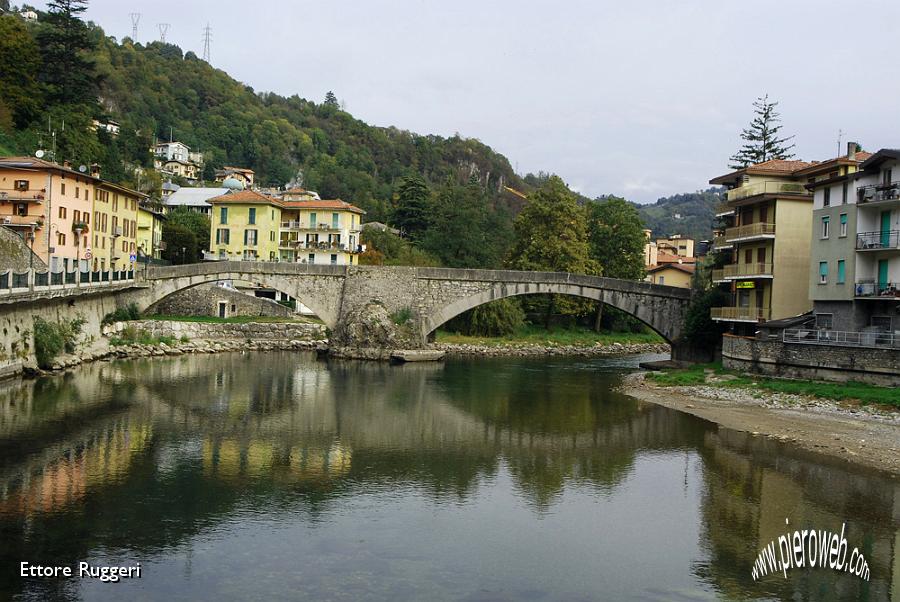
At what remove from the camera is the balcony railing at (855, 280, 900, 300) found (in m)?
33.1

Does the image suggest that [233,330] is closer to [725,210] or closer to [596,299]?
[596,299]

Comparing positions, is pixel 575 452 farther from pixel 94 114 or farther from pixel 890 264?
pixel 94 114

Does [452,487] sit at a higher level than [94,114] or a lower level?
lower

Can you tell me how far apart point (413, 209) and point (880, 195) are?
187 feet

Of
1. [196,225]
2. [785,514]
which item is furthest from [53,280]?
[196,225]

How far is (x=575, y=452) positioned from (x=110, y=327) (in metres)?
31.6

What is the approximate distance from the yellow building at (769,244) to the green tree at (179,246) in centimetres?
4491

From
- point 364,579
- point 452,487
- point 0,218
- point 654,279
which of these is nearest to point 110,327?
point 0,218

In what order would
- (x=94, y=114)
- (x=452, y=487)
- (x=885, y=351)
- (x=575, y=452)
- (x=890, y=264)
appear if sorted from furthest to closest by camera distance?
(x=94, y=114), (x=890, y=264), (x=885, y=351), (x=575, y=452), (x=452, y=487)

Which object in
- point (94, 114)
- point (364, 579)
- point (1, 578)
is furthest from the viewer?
point (94, 114)

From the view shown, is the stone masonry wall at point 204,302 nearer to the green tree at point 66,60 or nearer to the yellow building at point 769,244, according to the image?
the green tree at point 66,60

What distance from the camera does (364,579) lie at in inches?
605

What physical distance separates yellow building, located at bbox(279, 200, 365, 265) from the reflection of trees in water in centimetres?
4687

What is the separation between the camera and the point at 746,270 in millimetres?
41250
